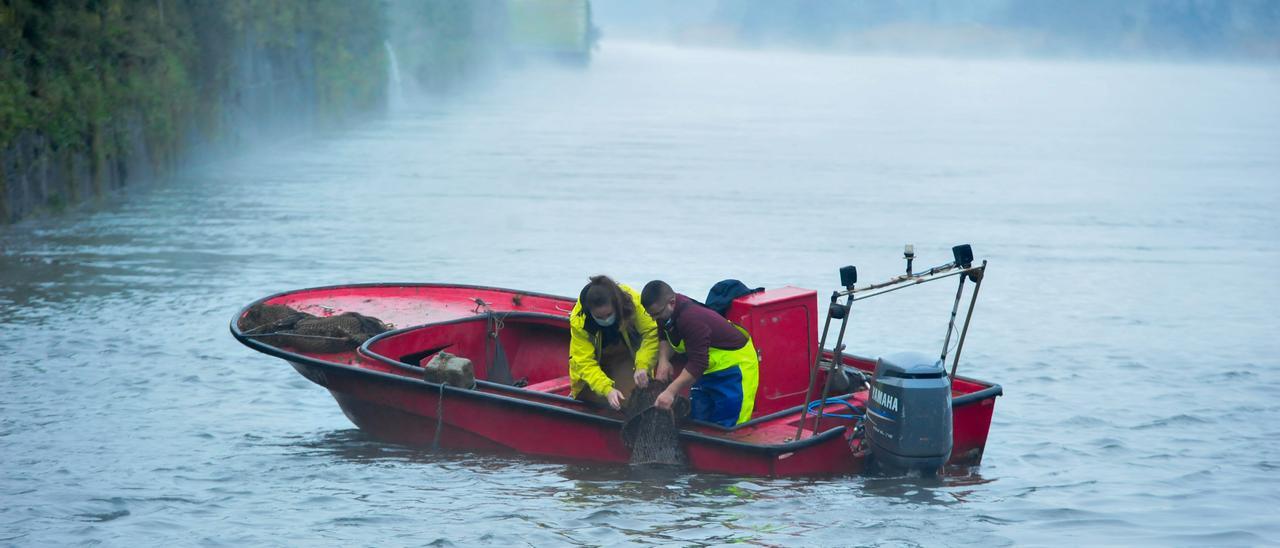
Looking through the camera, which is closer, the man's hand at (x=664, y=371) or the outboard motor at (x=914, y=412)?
the outboard motor at (x=914, y=412)

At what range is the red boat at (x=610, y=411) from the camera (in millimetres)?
10094

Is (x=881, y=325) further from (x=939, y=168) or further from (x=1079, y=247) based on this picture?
(x=939, y=168)

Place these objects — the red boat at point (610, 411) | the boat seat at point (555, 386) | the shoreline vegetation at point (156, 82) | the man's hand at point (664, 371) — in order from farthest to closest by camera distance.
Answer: the shoreline vegetation at point (156, 82) < the boat seat at point (555, 386) < the man's hand at point (664, 371) < the red boat at point (610, 411)

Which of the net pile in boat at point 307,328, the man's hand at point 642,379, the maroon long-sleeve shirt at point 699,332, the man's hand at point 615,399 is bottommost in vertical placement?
the man's hand at point 615,399

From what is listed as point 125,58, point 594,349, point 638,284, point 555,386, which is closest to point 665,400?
point 594,349

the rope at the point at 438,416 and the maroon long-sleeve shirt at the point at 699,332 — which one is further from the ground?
the maroon long-sleeve shirt at the point at 699,332

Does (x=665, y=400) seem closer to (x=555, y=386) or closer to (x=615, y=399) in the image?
(x=615, y=399)

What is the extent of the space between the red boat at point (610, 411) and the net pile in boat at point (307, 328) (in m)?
0.07

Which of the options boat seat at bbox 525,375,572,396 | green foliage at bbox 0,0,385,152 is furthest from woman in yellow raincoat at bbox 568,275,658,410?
green foliage at bbox 0,0,385,152

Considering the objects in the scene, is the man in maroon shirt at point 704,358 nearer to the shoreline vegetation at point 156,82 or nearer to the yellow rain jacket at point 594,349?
the yellow rain jacket at point 594,349

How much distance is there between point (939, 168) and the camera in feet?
127

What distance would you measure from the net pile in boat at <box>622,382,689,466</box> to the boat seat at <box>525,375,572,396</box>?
1.18 meters

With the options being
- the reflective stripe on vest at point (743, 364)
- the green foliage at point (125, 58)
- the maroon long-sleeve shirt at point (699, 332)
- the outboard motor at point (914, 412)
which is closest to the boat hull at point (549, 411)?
the reflective stripe on vest at point (743, 364)

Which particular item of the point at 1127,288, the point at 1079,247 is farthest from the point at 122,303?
the point at 1079,247
